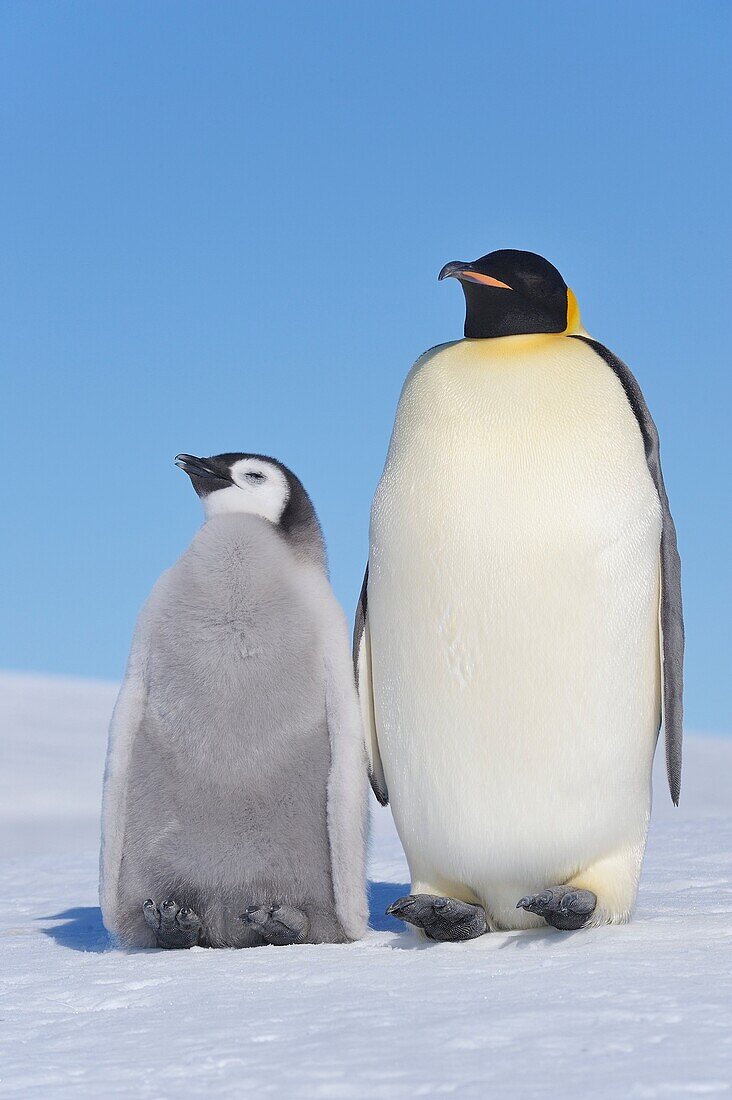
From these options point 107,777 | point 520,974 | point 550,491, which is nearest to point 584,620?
point 550,491

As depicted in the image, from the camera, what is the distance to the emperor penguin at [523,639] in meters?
2.88

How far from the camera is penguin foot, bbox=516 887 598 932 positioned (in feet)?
8.95

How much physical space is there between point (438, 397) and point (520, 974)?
1345mm

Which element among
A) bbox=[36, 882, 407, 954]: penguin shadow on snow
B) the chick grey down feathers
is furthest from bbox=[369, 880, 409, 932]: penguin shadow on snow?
the chick grey down feathers

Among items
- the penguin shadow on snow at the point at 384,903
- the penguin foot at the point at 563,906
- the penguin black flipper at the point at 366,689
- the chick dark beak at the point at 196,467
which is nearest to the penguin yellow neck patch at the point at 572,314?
the penguin black flipper at the point at 366,689

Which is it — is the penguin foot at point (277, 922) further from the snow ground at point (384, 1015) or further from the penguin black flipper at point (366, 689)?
the penguin black flipper at point (366, 689)

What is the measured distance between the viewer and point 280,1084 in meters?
1.64

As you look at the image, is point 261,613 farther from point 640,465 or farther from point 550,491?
point 640,465

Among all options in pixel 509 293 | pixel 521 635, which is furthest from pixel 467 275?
pixel 521 635

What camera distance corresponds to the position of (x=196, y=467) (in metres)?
3.16

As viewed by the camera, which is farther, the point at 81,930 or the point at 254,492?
the point at 81,930

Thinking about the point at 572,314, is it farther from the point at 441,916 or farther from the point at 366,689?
the point at 441,916

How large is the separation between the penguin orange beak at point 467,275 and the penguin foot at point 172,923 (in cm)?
157

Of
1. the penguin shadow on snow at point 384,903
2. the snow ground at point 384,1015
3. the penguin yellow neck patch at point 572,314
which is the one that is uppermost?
the penguin yellow neck patch at point 572,314
